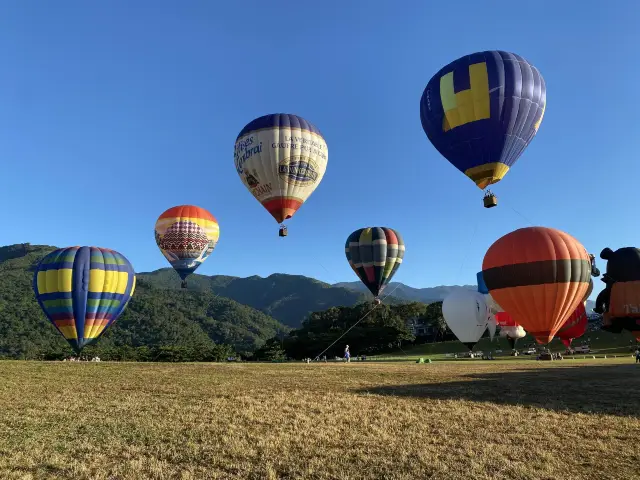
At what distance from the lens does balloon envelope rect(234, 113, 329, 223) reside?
92.8ft

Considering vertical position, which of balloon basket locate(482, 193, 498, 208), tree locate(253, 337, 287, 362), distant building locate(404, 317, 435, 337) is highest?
balloon basket locate(482, 193, 498, 208)

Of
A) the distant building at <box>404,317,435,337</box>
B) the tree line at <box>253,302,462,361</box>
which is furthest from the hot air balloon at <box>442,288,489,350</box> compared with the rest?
the distant building at <box>404,317,435,337</box>

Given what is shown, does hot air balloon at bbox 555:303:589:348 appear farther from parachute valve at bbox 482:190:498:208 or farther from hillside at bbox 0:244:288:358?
hillside at bbox 0:244:288:358

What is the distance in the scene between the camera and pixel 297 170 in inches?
1137

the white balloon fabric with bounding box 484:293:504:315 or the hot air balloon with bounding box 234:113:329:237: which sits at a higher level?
the hot air balloon with bounding box 234:113:329:237

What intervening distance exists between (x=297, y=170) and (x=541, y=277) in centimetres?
1578

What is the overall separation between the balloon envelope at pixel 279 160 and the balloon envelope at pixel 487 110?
9365 millimetres

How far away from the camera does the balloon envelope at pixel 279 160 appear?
28.3 meters

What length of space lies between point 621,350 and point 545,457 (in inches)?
2235

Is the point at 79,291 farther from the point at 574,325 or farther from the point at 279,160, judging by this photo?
the point at 574,325

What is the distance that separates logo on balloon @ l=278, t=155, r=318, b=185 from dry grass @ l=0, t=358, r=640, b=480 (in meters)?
17.2

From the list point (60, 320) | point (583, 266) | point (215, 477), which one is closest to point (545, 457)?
point (215, 477)

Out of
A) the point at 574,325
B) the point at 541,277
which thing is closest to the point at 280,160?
the point at 541,277

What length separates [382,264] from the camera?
43.5m
